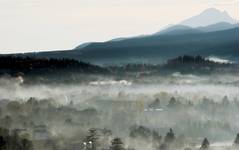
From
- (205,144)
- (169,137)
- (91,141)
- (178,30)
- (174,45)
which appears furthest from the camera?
(178,30)

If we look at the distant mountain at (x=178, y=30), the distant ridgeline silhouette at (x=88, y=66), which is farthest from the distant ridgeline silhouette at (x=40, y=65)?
the distant mountain at (x=178, y=30)

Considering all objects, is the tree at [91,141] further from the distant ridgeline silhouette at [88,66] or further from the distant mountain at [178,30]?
the distant mountain at [178,30]

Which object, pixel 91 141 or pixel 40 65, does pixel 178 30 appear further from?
pixel 91 141

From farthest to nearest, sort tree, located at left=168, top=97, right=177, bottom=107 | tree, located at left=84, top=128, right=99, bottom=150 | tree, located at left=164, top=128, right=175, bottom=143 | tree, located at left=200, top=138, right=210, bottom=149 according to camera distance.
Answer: tree, located at left=168, top=97, right=177, bottom=107 → tree, located at left=164, top=128, right=175, bottom=143 → tree, located at left=200, top=138, right=210, bottom=149 → tree, located at left=84, top=128, right=99, bottom=150

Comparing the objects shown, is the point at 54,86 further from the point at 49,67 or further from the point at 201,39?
the point at 201,39

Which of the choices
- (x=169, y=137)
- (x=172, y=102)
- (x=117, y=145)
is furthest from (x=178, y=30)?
(x=117, y=145)

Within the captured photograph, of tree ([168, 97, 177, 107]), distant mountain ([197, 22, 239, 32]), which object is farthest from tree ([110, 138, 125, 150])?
distant mountain ([197, 22, 239, 32])

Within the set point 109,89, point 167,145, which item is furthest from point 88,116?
point 167,145

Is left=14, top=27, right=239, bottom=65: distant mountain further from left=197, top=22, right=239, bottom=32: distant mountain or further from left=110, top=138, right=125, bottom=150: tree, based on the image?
left=110, top=138, right=125, bottom=150: tree
